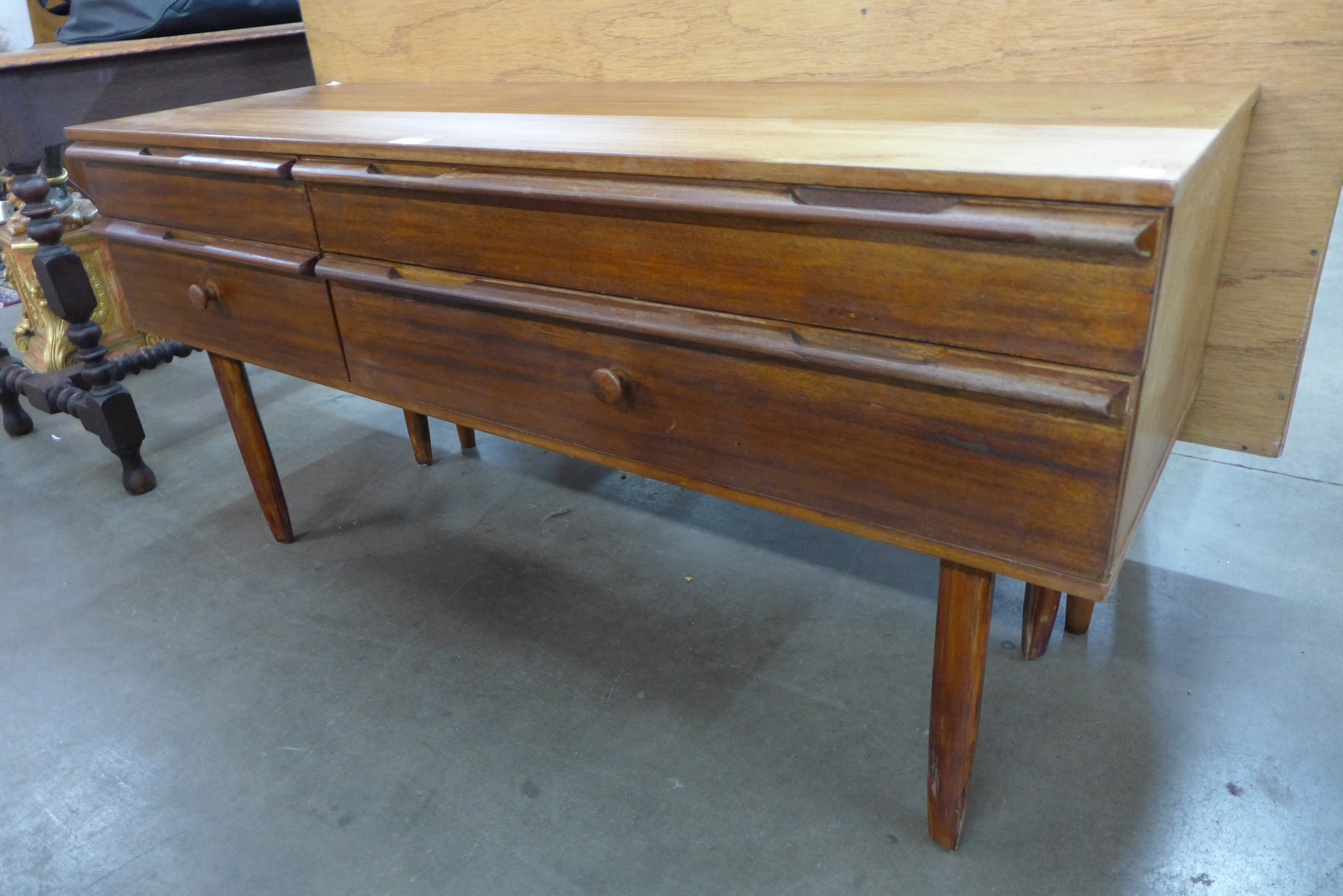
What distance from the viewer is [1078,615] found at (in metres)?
1.33

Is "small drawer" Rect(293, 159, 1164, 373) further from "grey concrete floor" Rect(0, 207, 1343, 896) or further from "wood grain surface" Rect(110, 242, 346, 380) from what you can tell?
"grey concrete floor" Rect(0, 207, 1343, 896)

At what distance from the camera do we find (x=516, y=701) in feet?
4.27

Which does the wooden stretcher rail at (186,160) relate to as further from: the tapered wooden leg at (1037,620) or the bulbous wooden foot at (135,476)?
the tapered wooden leg at (1037,620)

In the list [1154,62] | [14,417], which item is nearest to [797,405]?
[1154,62]

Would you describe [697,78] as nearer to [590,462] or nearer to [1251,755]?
[590,462]

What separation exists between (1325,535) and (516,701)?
130 centimetres

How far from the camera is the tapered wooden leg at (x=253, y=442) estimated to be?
1.50 m

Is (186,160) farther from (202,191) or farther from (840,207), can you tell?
(840,207)

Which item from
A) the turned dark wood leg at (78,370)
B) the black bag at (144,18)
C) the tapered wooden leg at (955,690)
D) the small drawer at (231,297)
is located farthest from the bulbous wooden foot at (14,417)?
the tapered wooden leg at (955,690)

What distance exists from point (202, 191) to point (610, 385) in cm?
68

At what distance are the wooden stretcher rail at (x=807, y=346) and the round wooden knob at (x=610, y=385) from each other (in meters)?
0.04

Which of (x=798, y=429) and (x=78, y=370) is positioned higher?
(x=798, y=429)

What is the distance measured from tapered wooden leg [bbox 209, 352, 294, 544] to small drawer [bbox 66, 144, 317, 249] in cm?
23

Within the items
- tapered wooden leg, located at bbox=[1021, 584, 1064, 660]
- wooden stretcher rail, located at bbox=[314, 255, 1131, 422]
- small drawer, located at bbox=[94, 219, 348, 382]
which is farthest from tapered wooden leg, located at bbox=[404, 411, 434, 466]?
tapered wooden leg, located at bbox=[1021, 584, 1064, 660]
